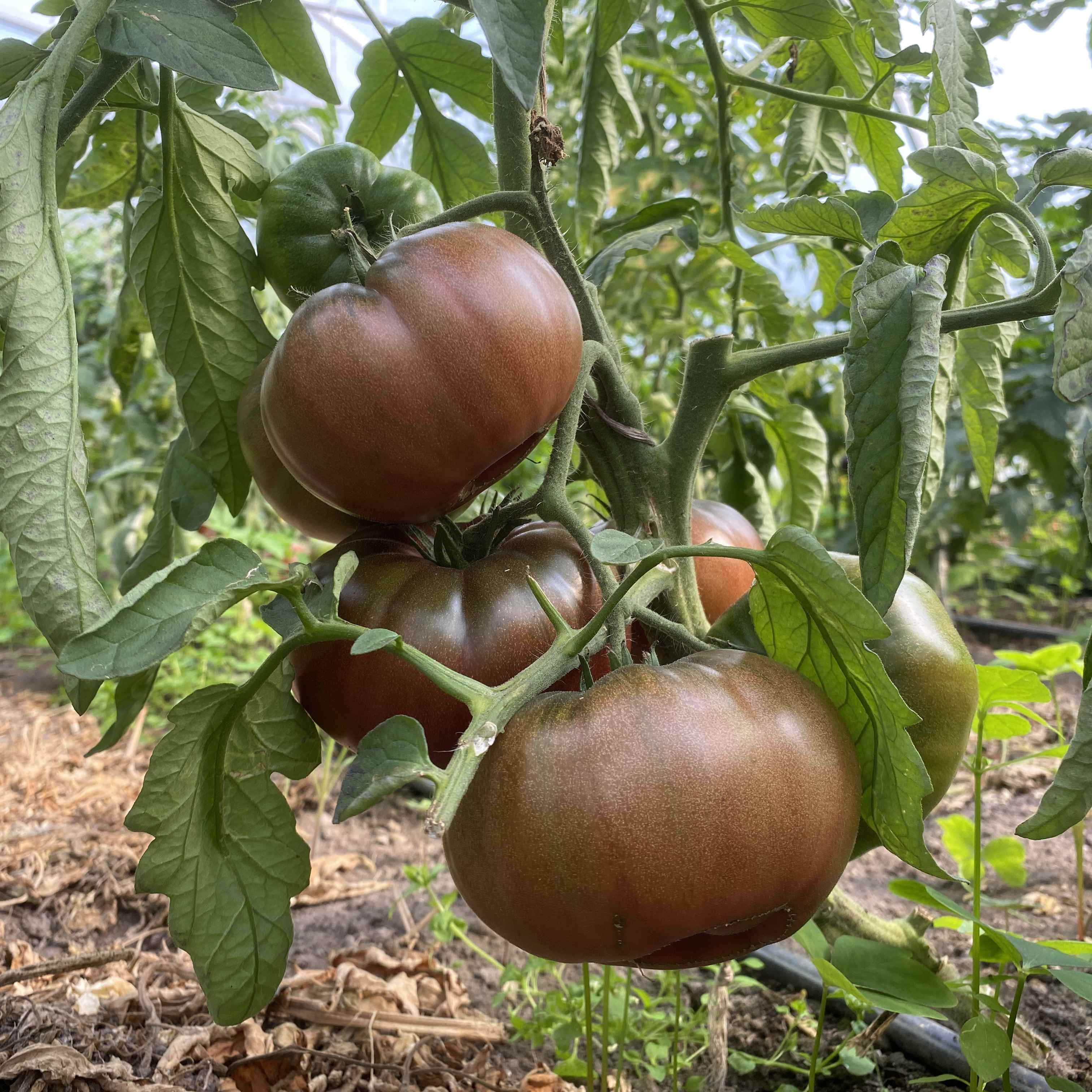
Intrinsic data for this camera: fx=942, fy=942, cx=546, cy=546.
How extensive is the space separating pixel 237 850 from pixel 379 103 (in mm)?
688

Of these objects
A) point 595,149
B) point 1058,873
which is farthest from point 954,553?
point 595,149

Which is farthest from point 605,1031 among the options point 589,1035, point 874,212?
point 874,212

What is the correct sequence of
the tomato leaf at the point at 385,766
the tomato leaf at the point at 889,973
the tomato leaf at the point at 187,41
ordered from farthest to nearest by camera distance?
the tomato leaf at the point at 889,973 < the tomato leaf at the point at 187,41 < the tomato leaf at the point at 385,766

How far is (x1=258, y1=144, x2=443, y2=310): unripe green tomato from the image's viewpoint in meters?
0.68

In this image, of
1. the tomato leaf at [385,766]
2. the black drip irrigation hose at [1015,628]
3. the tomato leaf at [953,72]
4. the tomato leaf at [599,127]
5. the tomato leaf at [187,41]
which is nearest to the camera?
the tomato leaf at [385,766]

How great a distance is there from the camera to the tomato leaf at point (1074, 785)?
0.44 m

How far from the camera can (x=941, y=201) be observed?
1.79ft

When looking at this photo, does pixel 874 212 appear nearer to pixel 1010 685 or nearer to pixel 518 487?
pixel 518 487

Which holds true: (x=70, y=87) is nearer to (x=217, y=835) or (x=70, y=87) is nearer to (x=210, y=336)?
(x=210, y=336)

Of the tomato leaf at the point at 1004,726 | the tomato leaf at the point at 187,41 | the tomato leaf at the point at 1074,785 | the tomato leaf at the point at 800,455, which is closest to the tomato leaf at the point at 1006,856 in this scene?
the tomato leaf at the point at 1004,726

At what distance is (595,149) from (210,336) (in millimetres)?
449

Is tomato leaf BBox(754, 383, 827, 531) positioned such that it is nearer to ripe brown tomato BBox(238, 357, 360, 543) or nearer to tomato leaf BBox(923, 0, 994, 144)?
tomato leaf BBox(923, 0, 994, 144)

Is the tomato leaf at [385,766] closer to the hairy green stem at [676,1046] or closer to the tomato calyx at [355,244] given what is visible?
the tomato calyx at [355,244]

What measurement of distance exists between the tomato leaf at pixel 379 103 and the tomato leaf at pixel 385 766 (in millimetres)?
637
